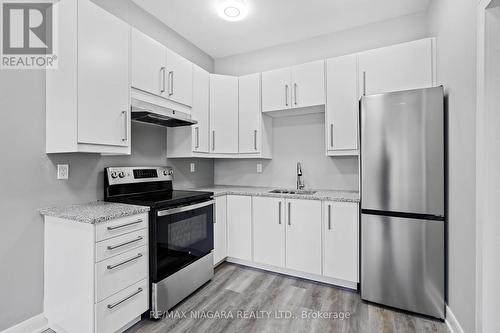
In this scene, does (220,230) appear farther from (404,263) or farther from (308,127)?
(404,263)

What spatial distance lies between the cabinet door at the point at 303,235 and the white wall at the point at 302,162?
0.64m

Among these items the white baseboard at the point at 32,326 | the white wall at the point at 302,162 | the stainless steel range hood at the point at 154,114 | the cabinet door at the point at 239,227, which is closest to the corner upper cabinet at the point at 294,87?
the white wall at the point at 302,162

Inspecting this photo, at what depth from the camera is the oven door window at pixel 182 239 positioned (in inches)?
74.8

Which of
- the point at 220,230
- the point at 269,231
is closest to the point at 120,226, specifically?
the point at 220,230

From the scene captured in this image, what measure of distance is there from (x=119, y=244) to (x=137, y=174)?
878mm

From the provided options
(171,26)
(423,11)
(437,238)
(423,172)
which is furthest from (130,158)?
(423,11)

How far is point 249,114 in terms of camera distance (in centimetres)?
308

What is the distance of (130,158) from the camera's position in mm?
2379

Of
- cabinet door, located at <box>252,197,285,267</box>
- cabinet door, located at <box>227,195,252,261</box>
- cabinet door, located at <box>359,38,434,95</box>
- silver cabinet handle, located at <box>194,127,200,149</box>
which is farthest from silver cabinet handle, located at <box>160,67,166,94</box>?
cabinet door, located at <box>359,38,434,95</box>

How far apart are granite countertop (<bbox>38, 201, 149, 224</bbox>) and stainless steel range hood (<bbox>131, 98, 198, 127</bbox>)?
79cm

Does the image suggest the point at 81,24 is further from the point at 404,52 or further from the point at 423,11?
the point at 423,11

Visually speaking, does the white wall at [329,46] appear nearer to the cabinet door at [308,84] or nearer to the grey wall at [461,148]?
the cabinet door at [308,84]

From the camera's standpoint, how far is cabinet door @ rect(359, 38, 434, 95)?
2201 millimetres

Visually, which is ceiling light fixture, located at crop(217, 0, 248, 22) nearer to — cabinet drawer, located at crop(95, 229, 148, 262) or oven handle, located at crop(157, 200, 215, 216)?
oven handle, located at crop(157, 200, 215, 216)
